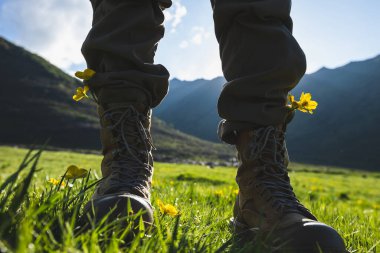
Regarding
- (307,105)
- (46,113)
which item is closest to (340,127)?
(46,113)

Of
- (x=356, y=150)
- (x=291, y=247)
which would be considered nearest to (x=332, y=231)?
(x=291, y=247)

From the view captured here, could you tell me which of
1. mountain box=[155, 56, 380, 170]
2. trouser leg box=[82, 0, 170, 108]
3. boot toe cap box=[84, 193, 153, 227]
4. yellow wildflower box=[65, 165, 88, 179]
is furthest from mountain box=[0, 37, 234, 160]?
boot toe cap box=[84, 193, 153, 227]

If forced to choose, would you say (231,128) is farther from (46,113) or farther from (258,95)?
(46,113)

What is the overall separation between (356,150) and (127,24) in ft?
494

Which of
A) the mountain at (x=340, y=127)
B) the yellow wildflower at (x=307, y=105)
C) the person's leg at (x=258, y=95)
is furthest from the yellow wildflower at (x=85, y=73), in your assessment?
the mountain at (x=340, y=127)

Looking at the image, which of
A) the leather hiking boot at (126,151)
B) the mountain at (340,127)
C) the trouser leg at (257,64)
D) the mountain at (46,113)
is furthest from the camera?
the mountain at (340,127)

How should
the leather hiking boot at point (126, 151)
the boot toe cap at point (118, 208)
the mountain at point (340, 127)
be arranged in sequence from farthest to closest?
the mountain at point (340, 127) → the leather hiking boot at point (126, 151) → the boot toe cap at point (118, 208)

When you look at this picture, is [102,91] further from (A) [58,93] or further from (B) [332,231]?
(A) [58,93]

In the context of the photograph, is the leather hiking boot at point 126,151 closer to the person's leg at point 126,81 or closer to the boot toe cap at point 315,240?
the person's leg at point 126,81

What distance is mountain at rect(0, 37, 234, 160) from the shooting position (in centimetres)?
8725

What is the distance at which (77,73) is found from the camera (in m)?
2.10

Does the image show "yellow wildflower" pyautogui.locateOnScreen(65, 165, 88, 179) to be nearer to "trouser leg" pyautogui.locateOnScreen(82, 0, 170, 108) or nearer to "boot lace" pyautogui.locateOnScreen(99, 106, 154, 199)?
"boot lace" pyautogui.locateOnScreen(99, 106, 154, 199)

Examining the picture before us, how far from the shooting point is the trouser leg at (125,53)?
213 cm

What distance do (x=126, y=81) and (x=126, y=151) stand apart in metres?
0.39
